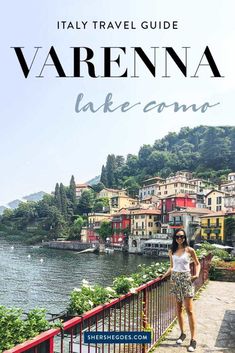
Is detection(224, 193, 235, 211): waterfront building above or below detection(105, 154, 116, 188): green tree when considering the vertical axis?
below

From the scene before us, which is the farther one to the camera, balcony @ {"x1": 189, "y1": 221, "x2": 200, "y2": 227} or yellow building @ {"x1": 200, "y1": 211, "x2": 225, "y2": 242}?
balcony @ {"x1": 189, "y1": 221, "x2": 200, "y2": 227}

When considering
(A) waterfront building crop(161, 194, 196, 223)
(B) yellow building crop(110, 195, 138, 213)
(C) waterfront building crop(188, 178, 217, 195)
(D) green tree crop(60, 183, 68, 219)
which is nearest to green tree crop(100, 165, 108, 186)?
(D) green tree crop(60, 183, 68, 219)

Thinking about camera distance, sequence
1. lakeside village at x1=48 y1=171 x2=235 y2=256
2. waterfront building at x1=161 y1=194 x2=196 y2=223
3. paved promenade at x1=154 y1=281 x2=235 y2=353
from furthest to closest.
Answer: waterfront building at x1=161 y1=194 x2=196 y2=223 → lakeside village at x1=48 y1=171 x2=235 y2=256 → paved promenade at x1=154 y1=281 x2=235 y2=353

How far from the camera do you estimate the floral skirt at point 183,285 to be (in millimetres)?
6117

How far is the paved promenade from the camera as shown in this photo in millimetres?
6193

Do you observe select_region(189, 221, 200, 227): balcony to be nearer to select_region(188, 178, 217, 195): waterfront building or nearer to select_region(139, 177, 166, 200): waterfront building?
select_region(188, 178, 217, 195): waterfront building

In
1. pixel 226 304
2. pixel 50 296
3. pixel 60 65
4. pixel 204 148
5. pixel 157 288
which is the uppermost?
pixel 204 148

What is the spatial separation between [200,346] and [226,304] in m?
3.96

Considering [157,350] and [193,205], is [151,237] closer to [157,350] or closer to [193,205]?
[193,205]

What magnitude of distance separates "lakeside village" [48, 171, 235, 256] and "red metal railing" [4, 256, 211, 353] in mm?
55286

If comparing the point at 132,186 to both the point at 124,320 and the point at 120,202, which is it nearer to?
the point at 120,202

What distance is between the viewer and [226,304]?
9875 millimetres

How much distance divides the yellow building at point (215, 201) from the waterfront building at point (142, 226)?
38.6ft

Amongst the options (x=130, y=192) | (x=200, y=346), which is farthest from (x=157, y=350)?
(x=130, y=192)
